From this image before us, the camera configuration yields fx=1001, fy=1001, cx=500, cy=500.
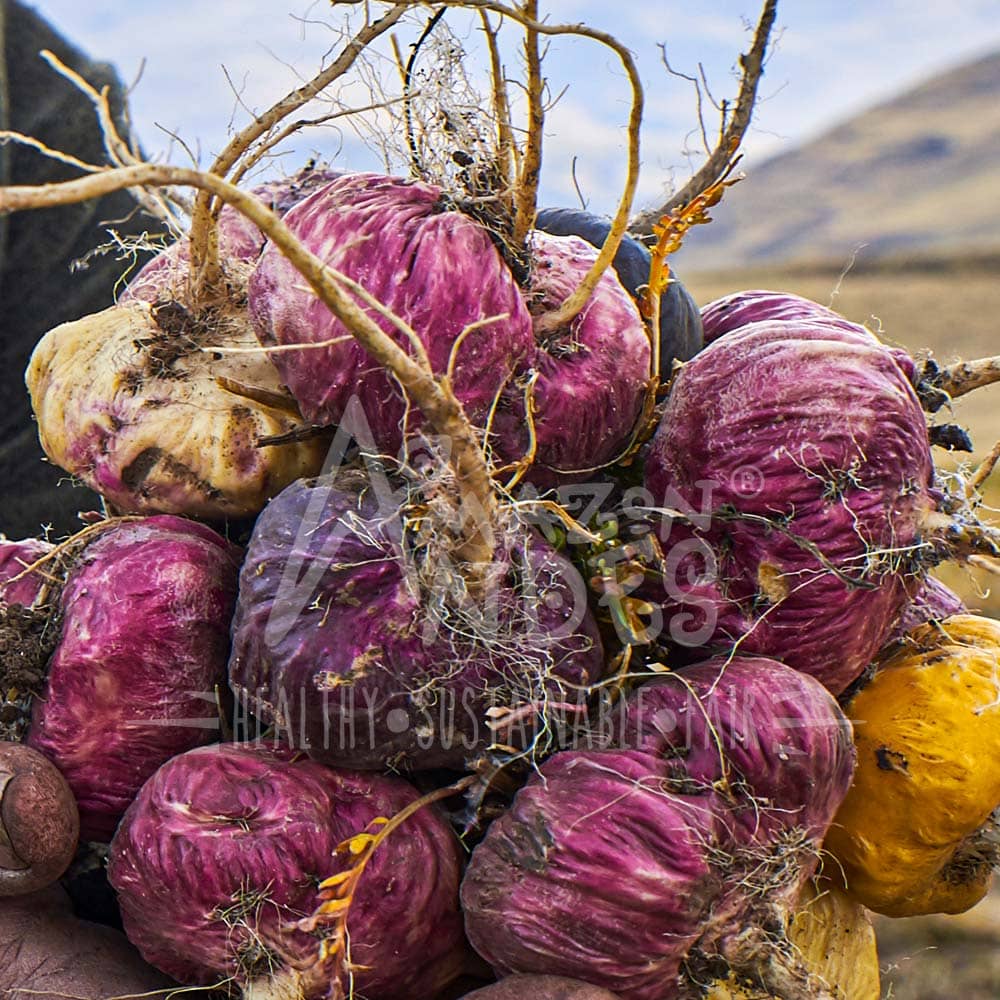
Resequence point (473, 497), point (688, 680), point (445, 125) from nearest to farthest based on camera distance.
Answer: point (473, 497)
point (688, 680)
point (445, 125)

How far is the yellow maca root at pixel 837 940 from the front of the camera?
40.6 inches

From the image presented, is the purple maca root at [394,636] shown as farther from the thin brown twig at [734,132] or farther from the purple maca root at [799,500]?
the thin brown twig at [734,132]

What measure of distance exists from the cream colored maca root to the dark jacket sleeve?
898 mm

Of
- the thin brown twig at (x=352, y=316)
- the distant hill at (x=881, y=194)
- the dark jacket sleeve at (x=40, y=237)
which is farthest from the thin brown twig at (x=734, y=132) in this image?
the distant hill at (x=881, y=194)

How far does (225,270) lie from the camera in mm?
1133

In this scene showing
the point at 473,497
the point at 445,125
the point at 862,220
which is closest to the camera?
the point at 473,497

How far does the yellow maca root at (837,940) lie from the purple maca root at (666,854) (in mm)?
Result: 139

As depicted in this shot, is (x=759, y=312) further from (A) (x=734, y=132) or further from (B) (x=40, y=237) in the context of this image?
(B) (x=40, y=237)

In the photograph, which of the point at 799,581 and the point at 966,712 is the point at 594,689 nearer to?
the point at 799,581

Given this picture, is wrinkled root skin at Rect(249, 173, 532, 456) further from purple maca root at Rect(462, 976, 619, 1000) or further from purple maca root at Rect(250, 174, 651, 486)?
purple maca root at Rect(462, 976, 619, 1000)

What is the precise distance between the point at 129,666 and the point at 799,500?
Answer: 649mm

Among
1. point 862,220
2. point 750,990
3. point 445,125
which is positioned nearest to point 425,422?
point 445,125

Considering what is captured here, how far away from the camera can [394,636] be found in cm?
85

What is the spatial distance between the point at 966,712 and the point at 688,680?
0.33 meters
